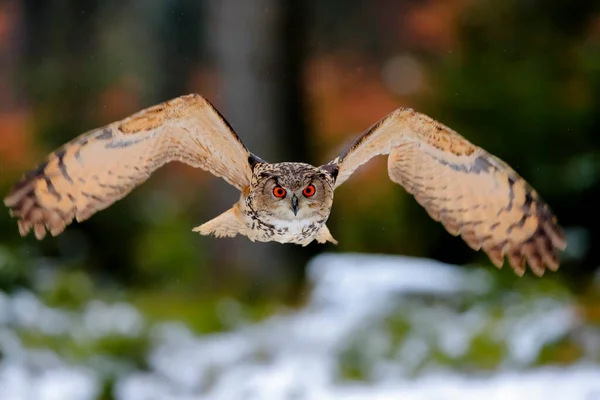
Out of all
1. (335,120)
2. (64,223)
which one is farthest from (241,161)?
(335,120)

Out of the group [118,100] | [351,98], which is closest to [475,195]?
[351,98]

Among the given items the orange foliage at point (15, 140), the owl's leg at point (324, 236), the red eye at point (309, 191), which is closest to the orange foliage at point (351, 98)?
the orange foliage at point (15, 140)

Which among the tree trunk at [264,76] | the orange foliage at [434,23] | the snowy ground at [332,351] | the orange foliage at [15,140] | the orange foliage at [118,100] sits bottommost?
the snowy ground at [332,351]

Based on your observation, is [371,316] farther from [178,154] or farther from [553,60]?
[178,154]

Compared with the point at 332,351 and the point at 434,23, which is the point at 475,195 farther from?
the point at 434,23

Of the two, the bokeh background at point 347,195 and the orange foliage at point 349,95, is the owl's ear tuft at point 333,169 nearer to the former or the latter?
the bokeh background at point 347,195

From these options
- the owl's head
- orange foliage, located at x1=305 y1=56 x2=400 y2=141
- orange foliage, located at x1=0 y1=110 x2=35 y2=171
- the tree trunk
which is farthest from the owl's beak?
orange foliage, located at x1=0 y1=110 x2=35 y2=171

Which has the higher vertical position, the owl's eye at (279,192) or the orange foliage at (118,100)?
the orange foliage at (118,100)

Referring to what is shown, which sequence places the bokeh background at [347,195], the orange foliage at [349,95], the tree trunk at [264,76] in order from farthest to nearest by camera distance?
the orange foliage at [349,95]
the bokeh background at [347,195]
the tree trunk at [264,76]
